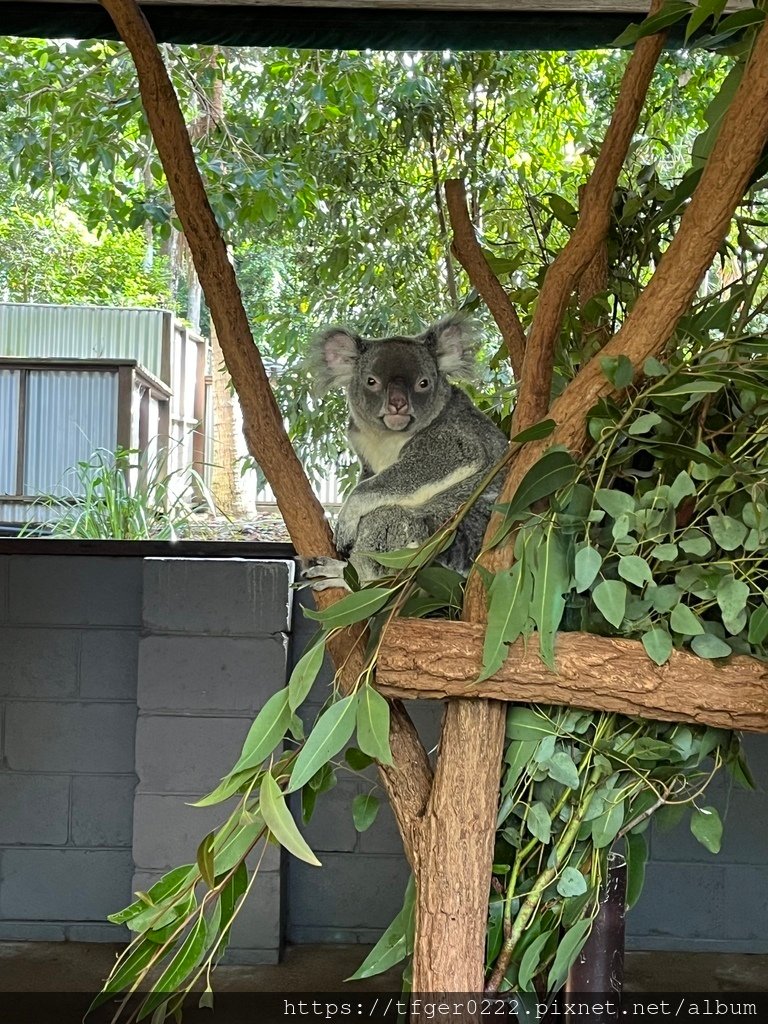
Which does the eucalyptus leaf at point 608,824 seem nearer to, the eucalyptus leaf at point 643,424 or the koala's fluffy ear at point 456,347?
the eucalyptus leaf at point 643,424

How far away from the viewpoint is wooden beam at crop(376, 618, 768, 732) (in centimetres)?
106

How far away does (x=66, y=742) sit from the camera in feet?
9.86

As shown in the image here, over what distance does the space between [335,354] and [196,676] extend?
113 centimetres

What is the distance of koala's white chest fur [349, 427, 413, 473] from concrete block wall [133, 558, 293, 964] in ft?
2.71

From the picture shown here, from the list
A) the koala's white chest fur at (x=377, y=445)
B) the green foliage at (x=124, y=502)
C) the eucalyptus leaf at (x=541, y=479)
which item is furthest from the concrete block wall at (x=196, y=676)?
the eucalyptus leaf at (x=541, y=479)

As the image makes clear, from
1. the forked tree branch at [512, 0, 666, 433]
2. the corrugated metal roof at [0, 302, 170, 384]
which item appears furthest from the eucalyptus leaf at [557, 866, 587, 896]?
the corrugated metal roof at [0, 302, 170, 384]

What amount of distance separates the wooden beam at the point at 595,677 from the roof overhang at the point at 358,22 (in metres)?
1.46

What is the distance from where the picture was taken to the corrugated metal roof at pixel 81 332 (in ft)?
18.2

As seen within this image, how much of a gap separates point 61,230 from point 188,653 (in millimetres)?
6282

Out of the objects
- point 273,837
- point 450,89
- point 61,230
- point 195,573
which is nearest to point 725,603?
point 273,837

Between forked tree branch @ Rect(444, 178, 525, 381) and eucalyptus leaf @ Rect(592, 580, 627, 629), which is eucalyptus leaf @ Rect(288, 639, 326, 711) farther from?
forked tree branch @ Rect(444, 178, 525, 381)

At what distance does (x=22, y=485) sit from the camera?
420cm

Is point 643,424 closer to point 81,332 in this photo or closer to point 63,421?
point 63,421

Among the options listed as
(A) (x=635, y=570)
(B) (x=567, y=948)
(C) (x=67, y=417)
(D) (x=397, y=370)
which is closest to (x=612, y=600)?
(A) (x=635, y=570)
